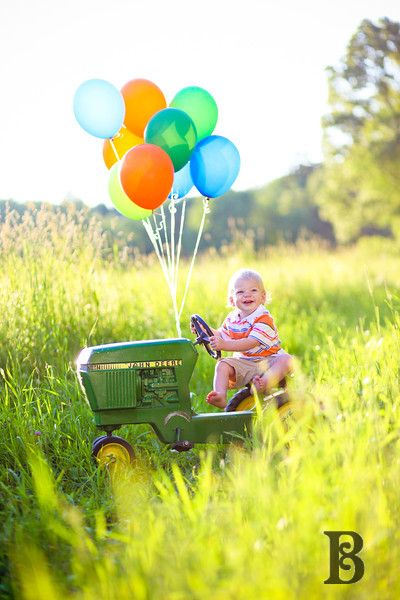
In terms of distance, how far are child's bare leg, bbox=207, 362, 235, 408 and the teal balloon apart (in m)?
1.47

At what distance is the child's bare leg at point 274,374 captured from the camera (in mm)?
4422

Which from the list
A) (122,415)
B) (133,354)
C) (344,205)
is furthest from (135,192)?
(344,205)

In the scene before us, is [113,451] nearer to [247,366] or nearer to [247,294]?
[247,366]

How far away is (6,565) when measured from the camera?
2.94 meters

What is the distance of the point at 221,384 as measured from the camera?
4422 mm

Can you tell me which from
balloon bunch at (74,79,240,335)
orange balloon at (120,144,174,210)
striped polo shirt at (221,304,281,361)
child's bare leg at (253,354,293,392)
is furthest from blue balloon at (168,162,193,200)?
child's bare leg at (253,354,293,392)

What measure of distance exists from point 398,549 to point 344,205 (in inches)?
755

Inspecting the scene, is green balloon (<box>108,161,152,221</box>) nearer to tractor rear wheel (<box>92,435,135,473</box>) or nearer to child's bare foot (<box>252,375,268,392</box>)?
child's bare foot (<box>252,375,268,392</box>)

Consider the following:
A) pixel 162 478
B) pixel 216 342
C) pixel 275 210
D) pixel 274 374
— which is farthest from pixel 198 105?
pixel 275 210

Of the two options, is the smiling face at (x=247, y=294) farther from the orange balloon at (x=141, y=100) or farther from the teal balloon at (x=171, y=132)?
the orange balloon at (x=141, y=100)

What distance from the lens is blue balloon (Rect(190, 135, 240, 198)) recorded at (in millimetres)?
5152

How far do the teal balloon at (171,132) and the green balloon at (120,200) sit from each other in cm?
37

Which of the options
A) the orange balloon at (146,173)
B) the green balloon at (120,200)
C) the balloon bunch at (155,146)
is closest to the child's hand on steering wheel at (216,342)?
the balloon bunch at (155,146)

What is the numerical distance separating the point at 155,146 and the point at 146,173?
18 cm
